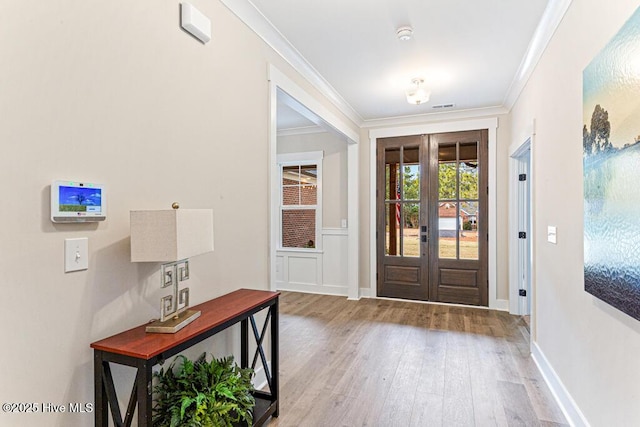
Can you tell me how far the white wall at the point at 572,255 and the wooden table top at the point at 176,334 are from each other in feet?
5.70

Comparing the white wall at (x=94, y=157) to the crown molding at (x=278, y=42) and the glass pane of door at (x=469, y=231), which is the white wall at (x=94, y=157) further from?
the glass pane of door at (x=469, y=231)

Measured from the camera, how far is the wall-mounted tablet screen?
121cm

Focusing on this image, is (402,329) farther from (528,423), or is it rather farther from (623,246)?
(623,246)

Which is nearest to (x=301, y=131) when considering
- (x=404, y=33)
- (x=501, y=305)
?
(x=404, y=33)

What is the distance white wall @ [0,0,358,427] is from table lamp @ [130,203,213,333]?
119mm

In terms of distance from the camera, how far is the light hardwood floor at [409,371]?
7.12 ft

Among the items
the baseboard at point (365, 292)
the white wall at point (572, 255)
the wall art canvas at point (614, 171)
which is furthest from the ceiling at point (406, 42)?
the baseboard at point (365, 292)

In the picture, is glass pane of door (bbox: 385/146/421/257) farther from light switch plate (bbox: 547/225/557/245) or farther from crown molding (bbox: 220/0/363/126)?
light switch plate (bbox: 547/225/557/245)

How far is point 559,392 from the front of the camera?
230 centimetres

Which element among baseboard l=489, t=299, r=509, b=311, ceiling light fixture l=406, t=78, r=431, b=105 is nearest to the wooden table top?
ceiling light fixture l=406, t=78, r=431, b=105

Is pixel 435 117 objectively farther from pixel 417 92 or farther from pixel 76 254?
pixel 76 254

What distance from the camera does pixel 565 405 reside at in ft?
7.14

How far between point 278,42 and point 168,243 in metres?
2.01

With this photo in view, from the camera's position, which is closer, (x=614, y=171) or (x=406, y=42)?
(x=614, y=171)
